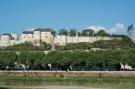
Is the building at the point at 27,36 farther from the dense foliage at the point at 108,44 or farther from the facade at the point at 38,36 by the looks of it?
the dense foliage at the point at 108,44

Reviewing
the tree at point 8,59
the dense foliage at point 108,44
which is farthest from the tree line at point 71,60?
the dense foliage at point 108,44

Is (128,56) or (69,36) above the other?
(69,36)

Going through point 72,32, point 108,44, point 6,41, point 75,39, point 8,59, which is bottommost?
point 8,59

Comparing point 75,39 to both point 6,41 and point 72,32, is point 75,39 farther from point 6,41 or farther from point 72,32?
point 6,41

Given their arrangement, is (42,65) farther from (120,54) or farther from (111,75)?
(111,75)

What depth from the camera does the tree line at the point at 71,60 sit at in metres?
88.9

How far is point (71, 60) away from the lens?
89.8 meters

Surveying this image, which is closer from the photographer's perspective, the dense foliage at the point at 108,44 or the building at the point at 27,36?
the dense foliage at the point at 108,44

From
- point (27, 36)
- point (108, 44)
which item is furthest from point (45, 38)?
point (108, 44)

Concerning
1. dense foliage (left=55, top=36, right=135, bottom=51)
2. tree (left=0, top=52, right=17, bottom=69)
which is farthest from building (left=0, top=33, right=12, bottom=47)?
tree (left=0, top=52, right=17, bottom=69)

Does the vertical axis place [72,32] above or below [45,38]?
above

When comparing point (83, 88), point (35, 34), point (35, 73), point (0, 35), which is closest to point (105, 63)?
point (35, 73)

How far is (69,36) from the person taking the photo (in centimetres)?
15788

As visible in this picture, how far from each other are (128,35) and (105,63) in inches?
2793
